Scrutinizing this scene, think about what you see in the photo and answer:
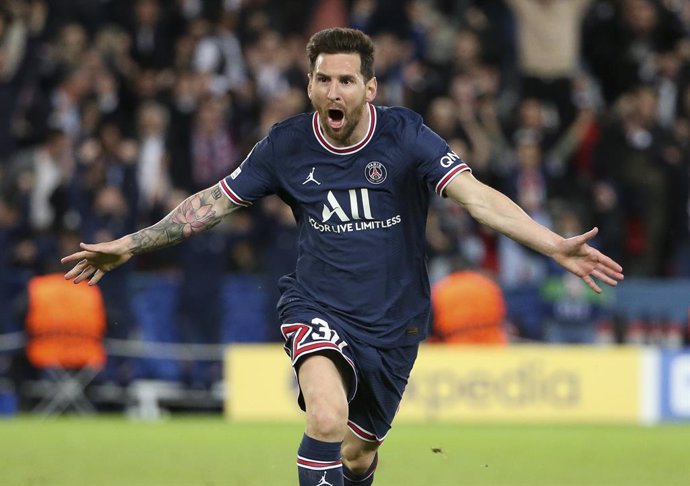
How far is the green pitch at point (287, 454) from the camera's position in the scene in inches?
→ 428

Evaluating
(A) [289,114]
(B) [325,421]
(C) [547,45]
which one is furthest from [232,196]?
(C) [547,45]

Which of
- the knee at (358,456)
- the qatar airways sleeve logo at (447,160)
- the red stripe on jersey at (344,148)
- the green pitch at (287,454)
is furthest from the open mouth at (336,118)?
the green pitch at (287,454)

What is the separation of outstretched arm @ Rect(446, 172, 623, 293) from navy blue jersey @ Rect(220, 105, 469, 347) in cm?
11

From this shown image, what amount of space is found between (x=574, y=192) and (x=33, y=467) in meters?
8.60

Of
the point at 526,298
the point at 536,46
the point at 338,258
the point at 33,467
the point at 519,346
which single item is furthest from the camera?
the point at 536,46

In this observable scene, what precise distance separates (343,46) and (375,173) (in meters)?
0.65

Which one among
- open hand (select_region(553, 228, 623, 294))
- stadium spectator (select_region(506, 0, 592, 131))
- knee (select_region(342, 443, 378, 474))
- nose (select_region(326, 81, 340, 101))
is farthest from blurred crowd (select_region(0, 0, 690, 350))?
open hand (select_region(553, 228, 623, 294))

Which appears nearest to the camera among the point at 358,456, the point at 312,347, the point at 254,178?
the point at 312,347

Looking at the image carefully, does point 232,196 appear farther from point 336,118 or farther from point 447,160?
point 447,160

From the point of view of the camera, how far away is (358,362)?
7398mm

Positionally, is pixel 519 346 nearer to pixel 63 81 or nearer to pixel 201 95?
pixel 201 95

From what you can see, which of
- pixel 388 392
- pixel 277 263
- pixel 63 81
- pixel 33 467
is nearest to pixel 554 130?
pixel 277 263

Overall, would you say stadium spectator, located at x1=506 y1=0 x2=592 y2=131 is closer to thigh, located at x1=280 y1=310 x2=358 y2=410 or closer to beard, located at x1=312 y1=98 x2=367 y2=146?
beard, located at x1=312 y1=98 x2=367 y2=146

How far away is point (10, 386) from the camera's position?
17.7m
